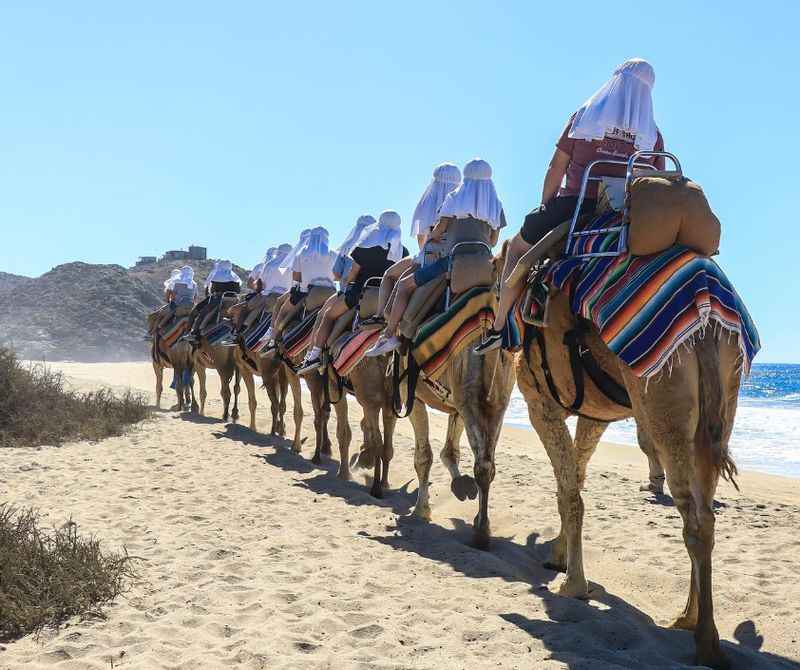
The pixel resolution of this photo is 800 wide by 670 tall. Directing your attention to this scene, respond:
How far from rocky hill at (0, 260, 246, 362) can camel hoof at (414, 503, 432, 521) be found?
5968 centimetres

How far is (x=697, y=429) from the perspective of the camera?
12.2 feet

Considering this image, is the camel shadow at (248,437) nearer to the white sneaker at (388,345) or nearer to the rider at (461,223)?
the white sneaker at (388,345)

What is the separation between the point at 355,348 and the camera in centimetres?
870

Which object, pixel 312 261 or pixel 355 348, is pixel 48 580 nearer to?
pixel 355 348

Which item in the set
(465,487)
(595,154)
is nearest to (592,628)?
(465,487)

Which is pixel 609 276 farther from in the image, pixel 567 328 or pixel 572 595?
pixel 572 595

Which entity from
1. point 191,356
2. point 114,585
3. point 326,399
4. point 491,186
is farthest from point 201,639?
point 191,356

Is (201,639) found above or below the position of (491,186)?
below

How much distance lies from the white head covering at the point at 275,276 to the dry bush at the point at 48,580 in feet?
32.1

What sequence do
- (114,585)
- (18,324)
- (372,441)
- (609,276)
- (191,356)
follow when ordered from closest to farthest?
(609,276), (114,585), (372,441), (191,356), (18,324)

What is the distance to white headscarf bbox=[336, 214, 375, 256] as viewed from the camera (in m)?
10.3

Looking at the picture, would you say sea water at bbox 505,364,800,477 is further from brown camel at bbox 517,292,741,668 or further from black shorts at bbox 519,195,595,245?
brown camel at bbox 517,292,741,668

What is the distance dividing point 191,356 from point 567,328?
14.7 meters

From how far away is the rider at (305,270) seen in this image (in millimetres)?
12023
